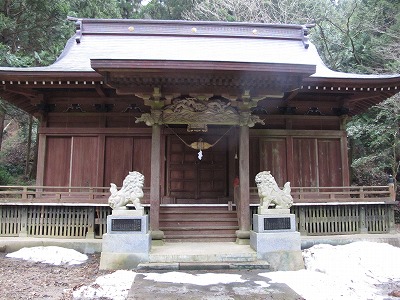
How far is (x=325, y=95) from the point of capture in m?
10.4

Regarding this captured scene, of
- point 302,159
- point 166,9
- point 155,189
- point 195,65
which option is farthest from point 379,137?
point 166,9

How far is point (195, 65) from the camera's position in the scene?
6922 mm

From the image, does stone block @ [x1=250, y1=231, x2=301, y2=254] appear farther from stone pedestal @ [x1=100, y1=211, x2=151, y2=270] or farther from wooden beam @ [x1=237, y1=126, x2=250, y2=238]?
stone pedestal @ [x1=100, y1=211, x2=151, y2=270]

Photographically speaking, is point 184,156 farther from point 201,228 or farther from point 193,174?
point 201,228

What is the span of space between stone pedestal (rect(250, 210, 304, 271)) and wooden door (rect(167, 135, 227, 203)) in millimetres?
3505

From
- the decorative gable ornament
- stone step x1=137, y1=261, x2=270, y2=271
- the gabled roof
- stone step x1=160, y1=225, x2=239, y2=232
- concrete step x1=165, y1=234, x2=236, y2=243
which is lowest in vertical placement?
stone step x1=137, y1=261, x2=270, y2=271

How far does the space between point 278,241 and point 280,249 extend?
0.17m

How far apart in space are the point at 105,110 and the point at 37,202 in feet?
11.0

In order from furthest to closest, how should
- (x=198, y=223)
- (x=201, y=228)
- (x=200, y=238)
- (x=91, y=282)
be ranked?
(x=198, y=223)
(x=201, y=228)
(x=200, y=238)
(x=91, y=282)

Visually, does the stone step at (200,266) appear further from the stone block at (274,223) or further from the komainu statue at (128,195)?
the komainu statue at (128,195)

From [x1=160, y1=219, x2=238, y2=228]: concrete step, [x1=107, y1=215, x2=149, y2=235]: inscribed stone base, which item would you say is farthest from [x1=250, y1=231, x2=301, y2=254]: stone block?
[x1=107, y1=215, x2=149, y2=235]: inscribed stone base

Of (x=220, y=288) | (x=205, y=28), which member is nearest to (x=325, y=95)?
(x=205, y=28)

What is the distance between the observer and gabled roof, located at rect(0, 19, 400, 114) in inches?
274

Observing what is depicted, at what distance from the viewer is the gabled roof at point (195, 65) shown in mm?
6949
